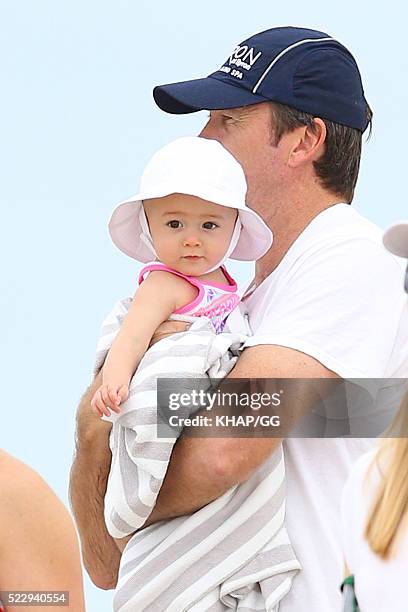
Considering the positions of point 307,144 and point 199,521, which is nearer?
point 199,521

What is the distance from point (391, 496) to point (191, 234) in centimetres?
122

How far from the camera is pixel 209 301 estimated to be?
3.22m

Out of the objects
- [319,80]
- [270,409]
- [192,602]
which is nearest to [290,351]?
[270,409]

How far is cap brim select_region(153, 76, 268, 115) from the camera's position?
11.6ft

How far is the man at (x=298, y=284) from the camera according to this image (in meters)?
3.03

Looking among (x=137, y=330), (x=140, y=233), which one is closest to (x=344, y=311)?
(x=137, y=330)

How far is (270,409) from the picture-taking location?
299cm

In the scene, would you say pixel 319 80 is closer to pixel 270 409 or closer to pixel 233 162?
pixel 233 162

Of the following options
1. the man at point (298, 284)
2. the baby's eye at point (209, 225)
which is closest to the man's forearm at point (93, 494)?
the man at point (298, 284)

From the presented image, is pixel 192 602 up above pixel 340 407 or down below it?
below

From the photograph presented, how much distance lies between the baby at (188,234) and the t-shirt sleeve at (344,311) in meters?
0.16

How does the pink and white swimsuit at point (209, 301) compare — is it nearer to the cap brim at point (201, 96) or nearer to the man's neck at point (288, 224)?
the man's neck at point (288, 224)

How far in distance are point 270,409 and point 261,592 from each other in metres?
0.36

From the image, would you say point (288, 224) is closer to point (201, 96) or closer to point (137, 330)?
point (201, 96)
